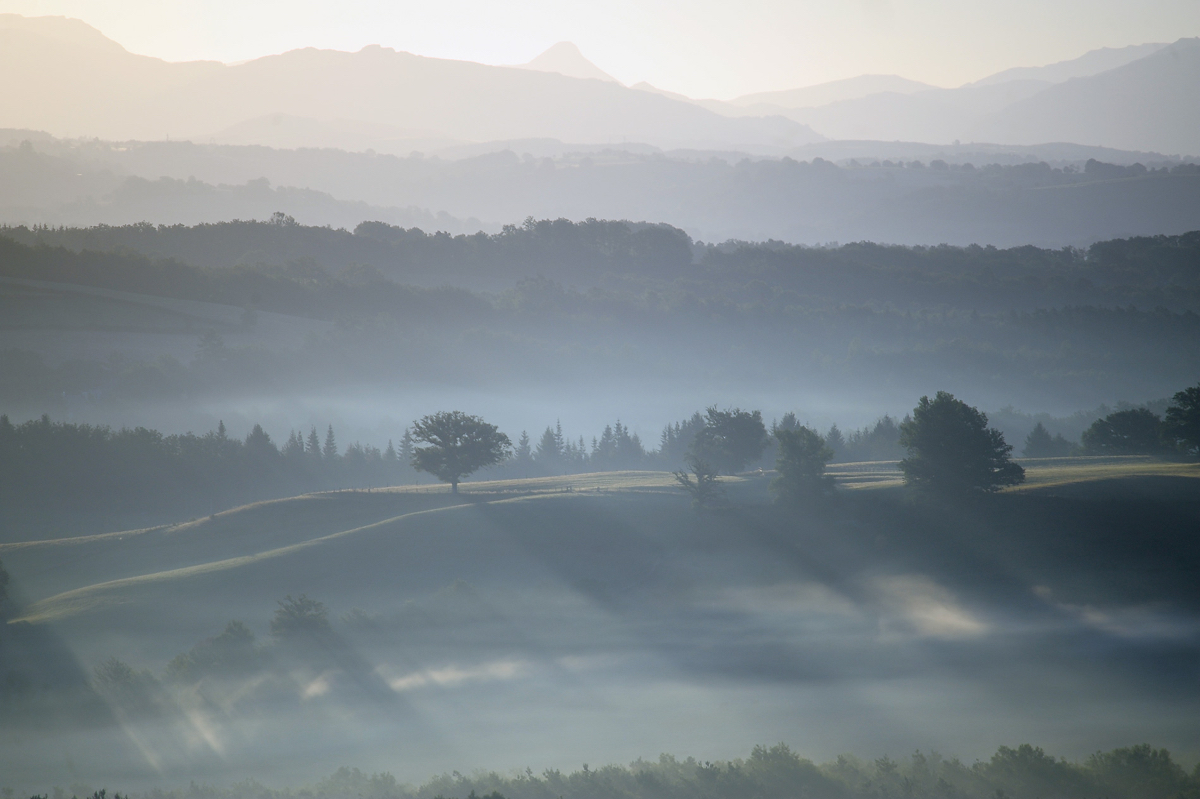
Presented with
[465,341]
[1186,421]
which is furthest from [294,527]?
[465,341]

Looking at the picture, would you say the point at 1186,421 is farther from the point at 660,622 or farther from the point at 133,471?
the point at 133,471

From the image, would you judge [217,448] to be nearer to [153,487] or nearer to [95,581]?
[153,487]

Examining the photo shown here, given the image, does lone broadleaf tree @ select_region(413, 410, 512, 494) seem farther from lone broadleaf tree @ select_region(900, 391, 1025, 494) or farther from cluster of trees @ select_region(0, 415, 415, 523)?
lone broadleaf tree @ select_region(900, 391, 1025, 494)

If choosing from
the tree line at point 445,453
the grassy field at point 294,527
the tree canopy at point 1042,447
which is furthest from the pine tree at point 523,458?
the tree canopy at point 1042,447

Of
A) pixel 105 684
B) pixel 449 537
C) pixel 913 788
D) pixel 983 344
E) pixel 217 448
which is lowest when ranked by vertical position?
pixel 913 788

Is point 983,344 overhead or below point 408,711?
overhead

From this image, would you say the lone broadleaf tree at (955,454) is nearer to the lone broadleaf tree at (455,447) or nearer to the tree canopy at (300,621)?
the lone broadleaf tree at (455,447)

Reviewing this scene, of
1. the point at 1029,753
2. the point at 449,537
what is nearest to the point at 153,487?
the point at 449,537
